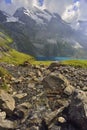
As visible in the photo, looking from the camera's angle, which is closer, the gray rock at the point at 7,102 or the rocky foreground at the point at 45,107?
the rocky foreground at the point at 45,107

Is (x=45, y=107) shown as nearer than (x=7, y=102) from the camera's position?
Yes

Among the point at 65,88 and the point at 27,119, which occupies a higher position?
the point at 65,88

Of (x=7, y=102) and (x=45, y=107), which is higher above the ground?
(x=7, y=102)

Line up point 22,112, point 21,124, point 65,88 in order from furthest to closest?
point 65,88 < point 22,112 < point 21,124

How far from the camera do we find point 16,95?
34.1m

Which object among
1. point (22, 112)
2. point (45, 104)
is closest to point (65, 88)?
point (45, 104)

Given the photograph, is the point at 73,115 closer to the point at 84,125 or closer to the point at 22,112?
the point at 84,125

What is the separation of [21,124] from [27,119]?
661 mm

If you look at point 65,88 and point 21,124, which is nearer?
point 21,124

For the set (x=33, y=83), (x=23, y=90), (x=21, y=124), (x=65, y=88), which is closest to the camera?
(x=21, y=124)

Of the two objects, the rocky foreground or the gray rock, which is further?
the gray rock

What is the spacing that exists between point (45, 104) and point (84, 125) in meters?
6.14

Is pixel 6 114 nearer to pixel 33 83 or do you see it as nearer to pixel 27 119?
pixel 27 119

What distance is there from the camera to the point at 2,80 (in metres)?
40.5
